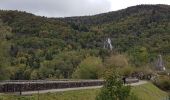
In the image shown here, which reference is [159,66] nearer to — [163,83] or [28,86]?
[163,83]

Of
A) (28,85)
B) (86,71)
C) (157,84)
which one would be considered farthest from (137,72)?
(28,85)

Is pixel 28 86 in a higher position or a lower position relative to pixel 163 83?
higher

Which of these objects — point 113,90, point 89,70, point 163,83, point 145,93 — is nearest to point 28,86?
point 113,90

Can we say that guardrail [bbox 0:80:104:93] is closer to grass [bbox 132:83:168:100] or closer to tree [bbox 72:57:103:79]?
grass [bbox 132:83:168:100]

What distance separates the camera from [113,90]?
36844 mm

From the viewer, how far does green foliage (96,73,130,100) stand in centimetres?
3644

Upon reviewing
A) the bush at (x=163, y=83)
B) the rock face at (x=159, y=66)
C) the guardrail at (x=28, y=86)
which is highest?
the guardrail at (x=28, y=86)

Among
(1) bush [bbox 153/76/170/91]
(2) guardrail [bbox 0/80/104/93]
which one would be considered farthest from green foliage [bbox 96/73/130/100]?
(1) bush [bbox 153/76/170/91]

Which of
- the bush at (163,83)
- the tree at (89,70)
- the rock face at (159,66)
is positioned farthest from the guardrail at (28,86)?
the rock face at (159,66)

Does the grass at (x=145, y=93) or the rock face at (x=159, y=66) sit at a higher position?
the rock face at (x=159, y=66)

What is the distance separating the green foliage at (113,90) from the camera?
36441mm

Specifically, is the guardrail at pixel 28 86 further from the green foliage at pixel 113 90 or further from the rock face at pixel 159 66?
the rock face at pixel 159 66

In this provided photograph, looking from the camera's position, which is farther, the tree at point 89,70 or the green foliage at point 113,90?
the tree at point 89,70

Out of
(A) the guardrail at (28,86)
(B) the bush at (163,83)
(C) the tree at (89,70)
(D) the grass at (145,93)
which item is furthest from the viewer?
(B) the bush at (163,83)
